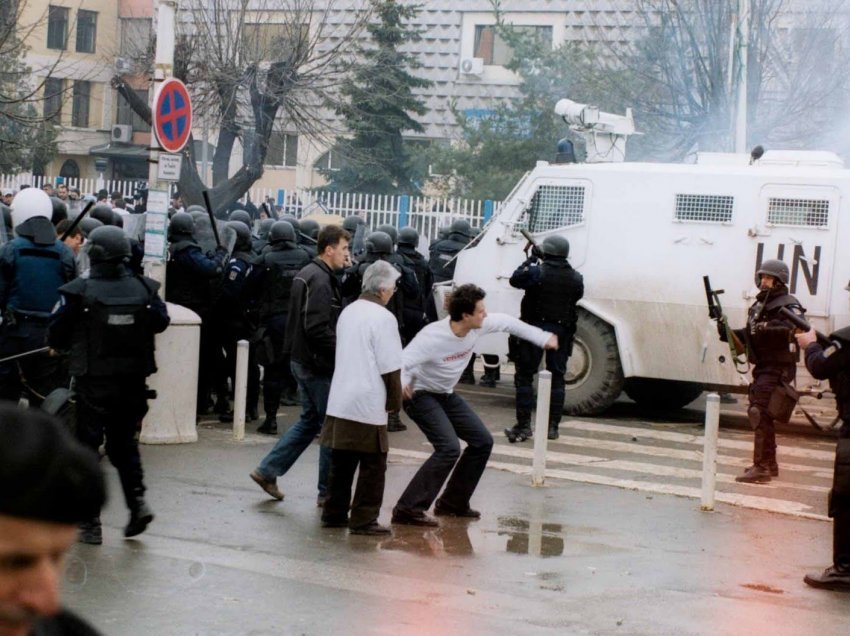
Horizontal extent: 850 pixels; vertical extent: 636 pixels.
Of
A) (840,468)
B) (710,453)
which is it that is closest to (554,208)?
(710,453)

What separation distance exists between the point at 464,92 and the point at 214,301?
101 feet

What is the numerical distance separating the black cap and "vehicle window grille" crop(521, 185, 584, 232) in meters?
13.5

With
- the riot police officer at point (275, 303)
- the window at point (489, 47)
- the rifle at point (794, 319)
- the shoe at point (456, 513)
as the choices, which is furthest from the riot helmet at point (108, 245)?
the window at point (489, 47)

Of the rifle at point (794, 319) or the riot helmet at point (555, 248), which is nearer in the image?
the rifle at point (794, 319)

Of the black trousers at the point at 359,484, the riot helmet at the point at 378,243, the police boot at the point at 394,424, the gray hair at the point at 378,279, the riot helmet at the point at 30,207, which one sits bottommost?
the police boot at the point at 394,424

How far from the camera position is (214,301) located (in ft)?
45.3

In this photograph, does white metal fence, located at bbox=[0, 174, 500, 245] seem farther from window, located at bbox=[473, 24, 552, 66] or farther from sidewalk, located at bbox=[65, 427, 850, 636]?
sidewalk, located at bbox=[65, 427, 850, 636]

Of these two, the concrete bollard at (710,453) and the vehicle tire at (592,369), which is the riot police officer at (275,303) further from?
the concrete bollard at (710,453)

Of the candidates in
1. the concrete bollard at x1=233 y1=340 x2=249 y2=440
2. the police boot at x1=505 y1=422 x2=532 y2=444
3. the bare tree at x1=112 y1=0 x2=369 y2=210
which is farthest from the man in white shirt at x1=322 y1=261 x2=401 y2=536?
the bare tree at x1=112 y1=0 x2=369 y2=210

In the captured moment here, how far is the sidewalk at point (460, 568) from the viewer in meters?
7.01

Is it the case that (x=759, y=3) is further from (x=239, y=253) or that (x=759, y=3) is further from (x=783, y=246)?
(x=239, y=253)

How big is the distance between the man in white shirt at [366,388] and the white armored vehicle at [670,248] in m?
6.27

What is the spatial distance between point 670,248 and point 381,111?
2293cm

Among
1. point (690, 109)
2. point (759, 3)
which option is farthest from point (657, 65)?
point (759, 3)
